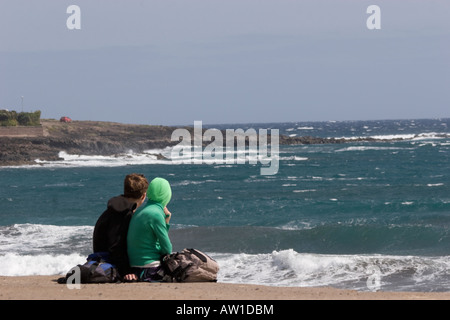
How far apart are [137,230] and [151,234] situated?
15cm

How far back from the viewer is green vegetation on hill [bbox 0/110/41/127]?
7508cm

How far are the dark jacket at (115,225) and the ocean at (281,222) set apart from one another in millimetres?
5028

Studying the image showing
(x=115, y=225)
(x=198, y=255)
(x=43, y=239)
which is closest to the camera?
(x=115, y=225)

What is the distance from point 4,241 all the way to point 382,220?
35.9 ft

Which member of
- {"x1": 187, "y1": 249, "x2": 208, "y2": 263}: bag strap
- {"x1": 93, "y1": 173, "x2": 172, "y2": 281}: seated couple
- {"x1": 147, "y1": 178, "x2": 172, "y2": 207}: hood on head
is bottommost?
{"x1": 187, "y1": 249, "x2": 208, "y2": 263}: bag strap

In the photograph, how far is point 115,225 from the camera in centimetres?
820

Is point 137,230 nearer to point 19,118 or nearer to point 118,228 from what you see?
point 118,228

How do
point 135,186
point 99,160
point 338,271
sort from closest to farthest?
point 135,186 < point 338,271 < point 99,160

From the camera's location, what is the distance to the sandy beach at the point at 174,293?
717 centimetres

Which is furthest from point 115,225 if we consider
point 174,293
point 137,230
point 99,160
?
point 99,160

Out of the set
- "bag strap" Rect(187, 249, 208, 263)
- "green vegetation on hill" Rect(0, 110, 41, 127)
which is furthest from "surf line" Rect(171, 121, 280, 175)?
"bag strap" Rect(187, 249, 208, 263)

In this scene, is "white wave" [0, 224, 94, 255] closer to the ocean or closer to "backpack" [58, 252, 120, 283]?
the ocean

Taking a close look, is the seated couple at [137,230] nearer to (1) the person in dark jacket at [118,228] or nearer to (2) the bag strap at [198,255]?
(1) the person in dark jacket at [118,228]

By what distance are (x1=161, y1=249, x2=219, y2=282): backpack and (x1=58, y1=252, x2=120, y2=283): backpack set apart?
550 millimetres
